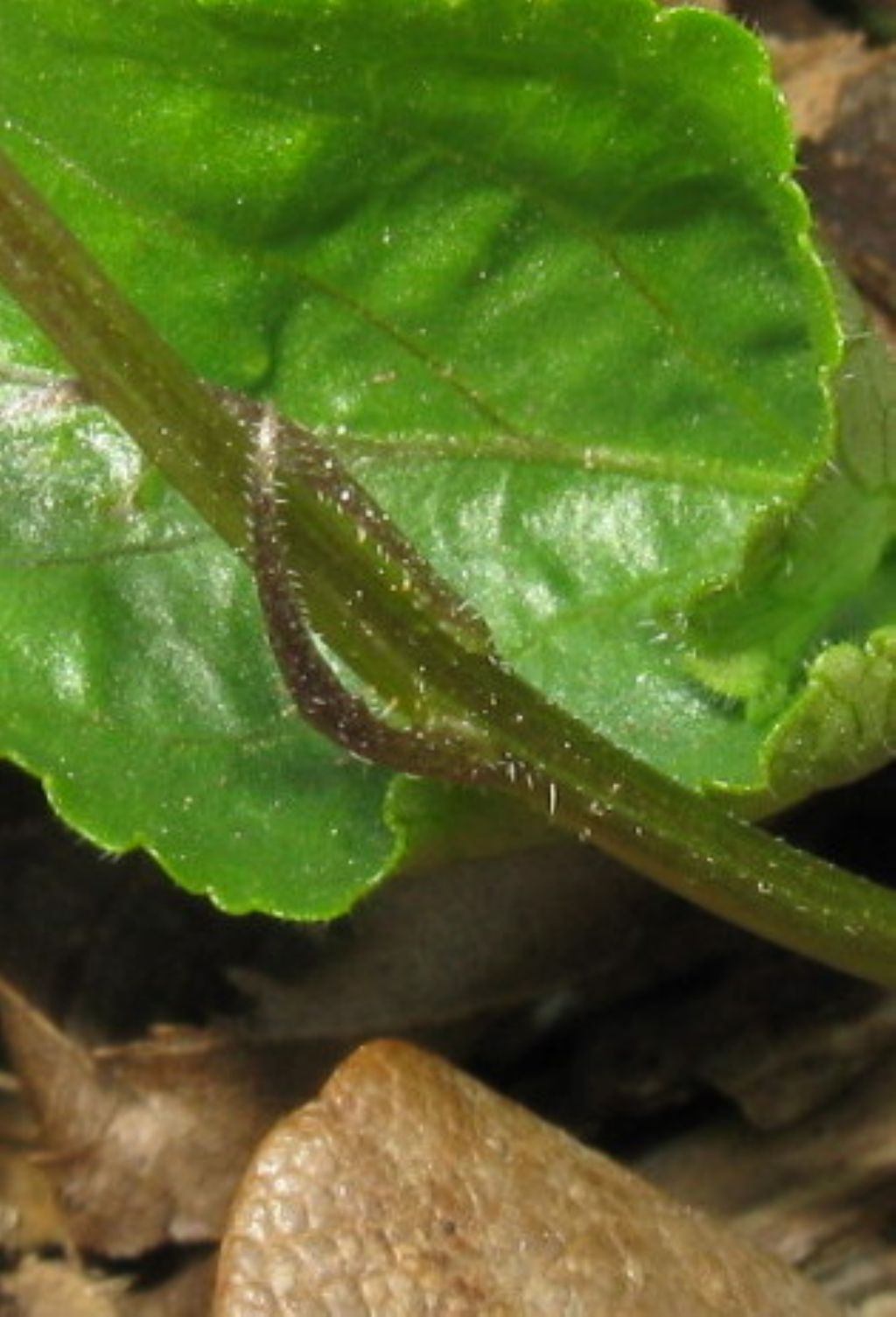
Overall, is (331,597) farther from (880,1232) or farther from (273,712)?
(880,1232)

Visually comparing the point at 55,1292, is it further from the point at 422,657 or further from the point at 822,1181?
the point at 422,657

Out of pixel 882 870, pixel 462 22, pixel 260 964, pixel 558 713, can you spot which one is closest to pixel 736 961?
pixel 882 870

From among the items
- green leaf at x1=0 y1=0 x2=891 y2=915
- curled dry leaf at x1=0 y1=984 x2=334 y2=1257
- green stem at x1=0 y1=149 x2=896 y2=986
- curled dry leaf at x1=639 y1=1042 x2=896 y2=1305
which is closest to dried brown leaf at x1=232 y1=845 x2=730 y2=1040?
curled dry leaf at x1=0 y1=984 x2=334 y2=1257

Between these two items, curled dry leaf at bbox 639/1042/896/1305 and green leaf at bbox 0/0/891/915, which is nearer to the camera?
green leaf at bbox 0/0/891/915

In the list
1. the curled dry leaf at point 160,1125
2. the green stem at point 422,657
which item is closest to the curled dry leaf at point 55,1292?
the curled dry leaf at point 160,1125

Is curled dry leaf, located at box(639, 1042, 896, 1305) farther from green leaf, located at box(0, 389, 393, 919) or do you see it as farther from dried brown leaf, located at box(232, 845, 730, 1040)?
green leaf, located at box(0, 389, 393, 919)

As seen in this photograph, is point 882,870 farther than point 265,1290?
Yes

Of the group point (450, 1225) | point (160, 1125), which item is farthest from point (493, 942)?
point (450, 1225)
